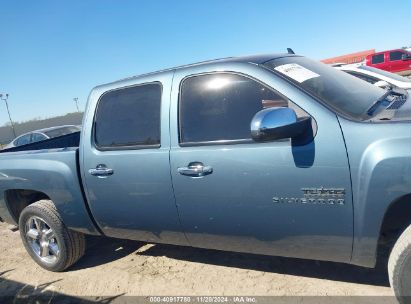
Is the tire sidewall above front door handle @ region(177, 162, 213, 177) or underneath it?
underneath

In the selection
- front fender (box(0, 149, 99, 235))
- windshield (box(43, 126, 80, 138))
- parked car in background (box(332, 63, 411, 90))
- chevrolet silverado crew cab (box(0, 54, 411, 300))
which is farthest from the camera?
windshield (box(43, 126, 80, 138))

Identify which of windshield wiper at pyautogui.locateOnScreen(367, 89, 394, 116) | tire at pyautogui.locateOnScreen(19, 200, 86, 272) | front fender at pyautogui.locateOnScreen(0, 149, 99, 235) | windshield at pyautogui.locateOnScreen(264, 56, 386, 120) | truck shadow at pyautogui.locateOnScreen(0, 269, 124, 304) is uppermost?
windshield at pyautogui.locateOnScreen(264, 56, 386, 120)

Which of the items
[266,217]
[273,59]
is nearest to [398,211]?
[266,217]

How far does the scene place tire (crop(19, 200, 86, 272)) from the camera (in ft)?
13.3

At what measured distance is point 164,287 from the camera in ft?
11.7

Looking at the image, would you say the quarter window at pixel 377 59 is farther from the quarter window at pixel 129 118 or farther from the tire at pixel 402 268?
the tire at pixel 402 268

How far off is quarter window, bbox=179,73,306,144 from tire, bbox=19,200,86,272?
189 centimetres

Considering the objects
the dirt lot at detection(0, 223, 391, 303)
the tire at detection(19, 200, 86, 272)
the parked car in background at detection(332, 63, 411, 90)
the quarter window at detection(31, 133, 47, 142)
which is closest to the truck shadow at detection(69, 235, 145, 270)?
the dirt lot at detection(0, 223, 391, 303)

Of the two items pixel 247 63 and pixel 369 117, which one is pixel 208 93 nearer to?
pixel 247 63

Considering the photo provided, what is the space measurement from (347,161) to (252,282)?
1.53m

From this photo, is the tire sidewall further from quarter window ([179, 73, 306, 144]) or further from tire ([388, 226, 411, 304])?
tire ([388, 226, 411, 304])

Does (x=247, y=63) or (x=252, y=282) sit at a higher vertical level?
(x=247, y=63)

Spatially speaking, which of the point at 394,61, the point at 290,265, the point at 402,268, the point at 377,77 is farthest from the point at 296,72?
the point at 394,61

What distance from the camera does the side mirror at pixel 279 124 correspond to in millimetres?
2420
